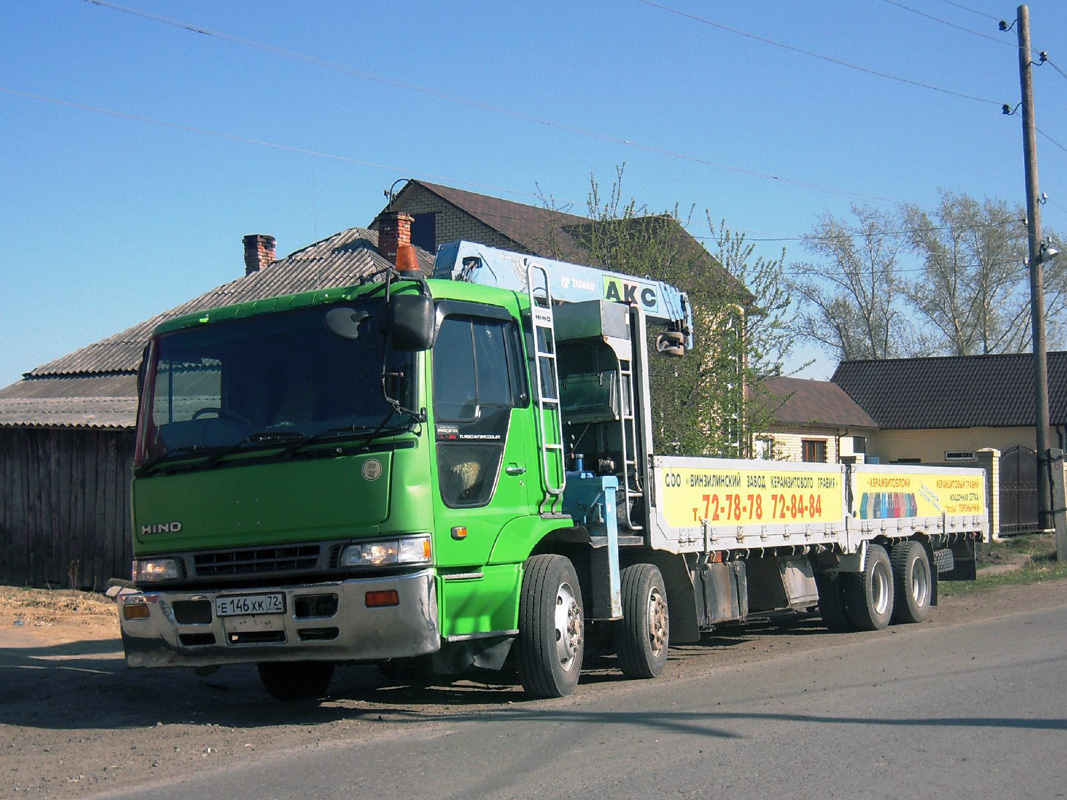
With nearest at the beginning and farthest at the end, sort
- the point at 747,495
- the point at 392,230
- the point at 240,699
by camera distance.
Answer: the point at 240,699, the point at 747,495, the point at 392,230

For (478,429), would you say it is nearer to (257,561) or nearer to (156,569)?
(257,561)

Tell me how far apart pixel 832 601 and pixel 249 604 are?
26.8 ft

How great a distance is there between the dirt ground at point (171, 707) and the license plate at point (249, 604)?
787 millimetres

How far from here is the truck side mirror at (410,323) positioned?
23.3ft

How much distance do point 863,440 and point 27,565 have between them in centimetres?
3247

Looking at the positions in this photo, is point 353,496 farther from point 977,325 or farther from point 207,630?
point 977,325

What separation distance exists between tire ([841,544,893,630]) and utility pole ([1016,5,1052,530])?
456 inches

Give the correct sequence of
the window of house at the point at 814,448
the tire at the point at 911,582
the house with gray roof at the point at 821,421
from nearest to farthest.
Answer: the tire at the point at 911,582 → the house with gray roof at the point at 821,421 → the window of house at the point at 814,448

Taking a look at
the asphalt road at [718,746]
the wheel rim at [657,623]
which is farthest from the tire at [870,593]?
the wheel rim at [657,623]

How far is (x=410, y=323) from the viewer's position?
710cm

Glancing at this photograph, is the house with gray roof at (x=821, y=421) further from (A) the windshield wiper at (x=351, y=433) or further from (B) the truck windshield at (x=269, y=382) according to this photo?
(A) the windshield wiper at (x=351, y=433)

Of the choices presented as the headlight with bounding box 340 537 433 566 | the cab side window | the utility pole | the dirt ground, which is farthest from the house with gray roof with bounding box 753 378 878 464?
the headlight with bounding box 340 537 433 566

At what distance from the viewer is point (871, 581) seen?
13578 millimetres

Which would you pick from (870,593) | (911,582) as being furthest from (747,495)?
(911,582)
